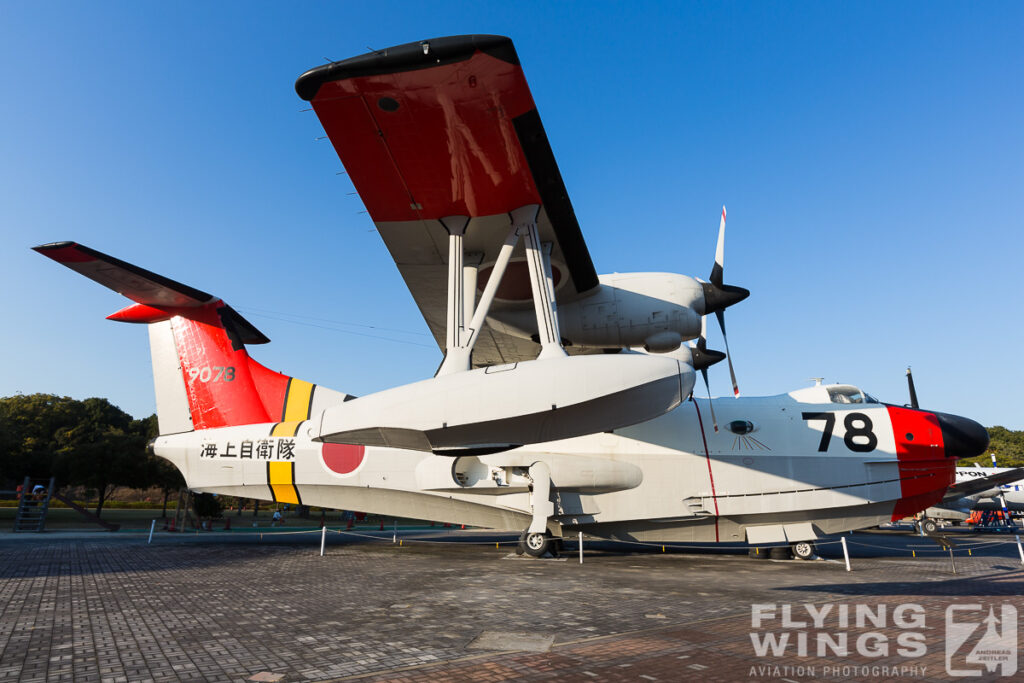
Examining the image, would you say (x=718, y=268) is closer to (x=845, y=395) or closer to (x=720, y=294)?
(x=720, y=294)

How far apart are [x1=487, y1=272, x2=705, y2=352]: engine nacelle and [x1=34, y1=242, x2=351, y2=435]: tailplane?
8436mm

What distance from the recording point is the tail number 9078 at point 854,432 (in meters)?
12.8

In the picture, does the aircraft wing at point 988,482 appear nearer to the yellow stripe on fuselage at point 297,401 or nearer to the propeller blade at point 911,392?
the propeller blade at point 911,392

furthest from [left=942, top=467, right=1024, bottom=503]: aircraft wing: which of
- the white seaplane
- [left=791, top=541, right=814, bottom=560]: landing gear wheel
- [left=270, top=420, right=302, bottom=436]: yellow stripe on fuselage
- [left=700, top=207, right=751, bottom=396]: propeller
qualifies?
[left=270, top=420, right=302, bottom=436]: yellow stripe on fuselage

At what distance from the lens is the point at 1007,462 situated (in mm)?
54562

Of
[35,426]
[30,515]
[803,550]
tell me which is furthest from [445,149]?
[35,426]

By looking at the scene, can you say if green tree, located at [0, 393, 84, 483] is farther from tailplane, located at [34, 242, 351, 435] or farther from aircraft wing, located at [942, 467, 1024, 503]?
aircraft wing, located at [942, 467, 1024, 503]

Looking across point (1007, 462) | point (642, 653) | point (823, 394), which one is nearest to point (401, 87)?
point (642, 653)

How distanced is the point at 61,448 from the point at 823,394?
47.8 meters

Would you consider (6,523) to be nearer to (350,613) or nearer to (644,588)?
(350,613)

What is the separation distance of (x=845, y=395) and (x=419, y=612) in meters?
12.4

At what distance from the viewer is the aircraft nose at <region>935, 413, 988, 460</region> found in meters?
12.6

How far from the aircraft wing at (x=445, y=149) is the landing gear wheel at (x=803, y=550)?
346 inches

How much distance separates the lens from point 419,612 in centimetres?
676
